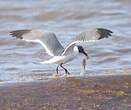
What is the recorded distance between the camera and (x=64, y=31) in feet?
41.4

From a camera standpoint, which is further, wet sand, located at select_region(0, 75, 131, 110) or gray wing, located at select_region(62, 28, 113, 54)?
gray wing, located at select_region(62, 28, 113, 54)

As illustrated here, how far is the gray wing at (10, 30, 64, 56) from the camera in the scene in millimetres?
7031

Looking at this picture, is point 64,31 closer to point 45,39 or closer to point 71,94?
point 45,39

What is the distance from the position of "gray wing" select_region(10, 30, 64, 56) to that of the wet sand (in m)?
0.89

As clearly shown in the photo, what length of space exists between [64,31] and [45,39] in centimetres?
554

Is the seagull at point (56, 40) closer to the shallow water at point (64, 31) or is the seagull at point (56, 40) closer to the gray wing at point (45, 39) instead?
the gray wing at point (45, 39)

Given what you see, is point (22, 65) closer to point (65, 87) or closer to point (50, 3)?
point (65, 87)

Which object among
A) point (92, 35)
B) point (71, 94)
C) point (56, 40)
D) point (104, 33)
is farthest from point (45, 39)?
point (71, 94)

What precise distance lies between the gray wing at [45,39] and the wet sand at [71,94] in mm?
888

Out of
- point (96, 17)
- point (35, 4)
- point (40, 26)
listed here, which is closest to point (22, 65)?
point (40, 26)

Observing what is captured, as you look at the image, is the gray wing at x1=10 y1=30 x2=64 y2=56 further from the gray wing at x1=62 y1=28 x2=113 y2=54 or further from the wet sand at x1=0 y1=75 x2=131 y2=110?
the wet sand at x1=0 y1=75 x2=131 y2=110

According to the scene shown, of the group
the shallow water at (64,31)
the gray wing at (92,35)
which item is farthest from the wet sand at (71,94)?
the shallow water at (64,31)

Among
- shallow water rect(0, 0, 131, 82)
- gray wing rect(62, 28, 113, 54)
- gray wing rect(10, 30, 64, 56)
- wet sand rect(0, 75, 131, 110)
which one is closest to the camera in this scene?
→ wet sand rect(0, 75, 131, 110)

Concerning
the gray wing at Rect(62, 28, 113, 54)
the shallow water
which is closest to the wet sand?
the gray wing at Rect(62, 28, 113, 54)
